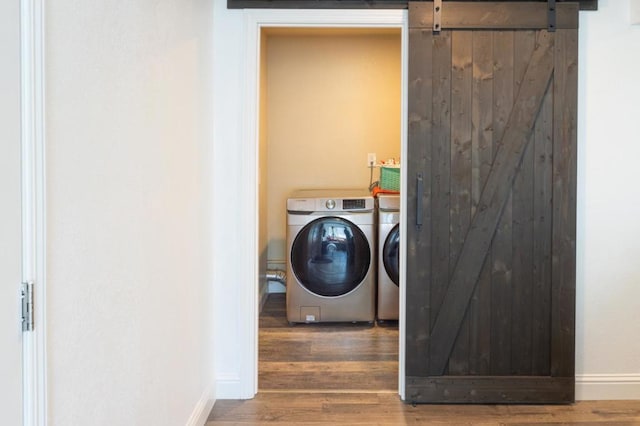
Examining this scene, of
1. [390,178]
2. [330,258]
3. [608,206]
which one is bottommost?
[330,258]

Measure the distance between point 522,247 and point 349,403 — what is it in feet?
3.90

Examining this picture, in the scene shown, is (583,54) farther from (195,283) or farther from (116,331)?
(116,331)

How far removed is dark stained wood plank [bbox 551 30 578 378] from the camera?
2.62m

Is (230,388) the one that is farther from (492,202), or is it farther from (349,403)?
(492,202)

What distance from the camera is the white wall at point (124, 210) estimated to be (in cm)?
119

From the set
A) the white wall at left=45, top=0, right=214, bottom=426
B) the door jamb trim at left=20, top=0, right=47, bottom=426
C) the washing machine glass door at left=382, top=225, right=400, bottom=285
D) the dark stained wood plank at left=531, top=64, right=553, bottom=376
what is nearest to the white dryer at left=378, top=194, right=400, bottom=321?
the washing machine glass door at left=382, top=225, right=400, bottom=285

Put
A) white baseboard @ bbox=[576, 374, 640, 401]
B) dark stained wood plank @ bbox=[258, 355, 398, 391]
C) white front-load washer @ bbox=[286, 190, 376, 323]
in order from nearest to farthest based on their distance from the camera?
white baseboard @ bbox=[576, 374, 640, 401] < dark stained wood plank @ bbox=[258, 355, 398, 391] < white front-load washer @ bbox=[286, 190, 376, 323]

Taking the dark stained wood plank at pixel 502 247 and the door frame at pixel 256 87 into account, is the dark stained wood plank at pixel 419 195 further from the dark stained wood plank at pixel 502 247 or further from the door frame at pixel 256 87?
the dark stained wood plank at pixel 502 247

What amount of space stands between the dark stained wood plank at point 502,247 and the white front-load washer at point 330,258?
4.74ft

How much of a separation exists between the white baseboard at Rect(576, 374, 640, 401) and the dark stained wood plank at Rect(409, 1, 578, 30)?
5.89 ft

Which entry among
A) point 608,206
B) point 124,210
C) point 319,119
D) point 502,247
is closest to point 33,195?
point 124,210

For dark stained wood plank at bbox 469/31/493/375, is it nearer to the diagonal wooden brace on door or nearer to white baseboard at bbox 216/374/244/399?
the diagonal wooden brace on door

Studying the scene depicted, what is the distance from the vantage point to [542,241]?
8.79 ft

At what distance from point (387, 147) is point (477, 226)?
86.8 inches
